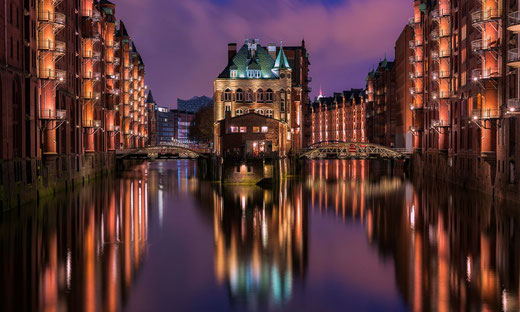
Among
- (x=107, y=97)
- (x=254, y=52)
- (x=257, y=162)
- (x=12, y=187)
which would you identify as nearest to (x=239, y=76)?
(x=254, y=52)

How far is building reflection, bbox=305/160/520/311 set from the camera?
21719 mm

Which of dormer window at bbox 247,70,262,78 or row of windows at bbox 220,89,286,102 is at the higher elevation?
dormer window at bbox 247,70,262,78

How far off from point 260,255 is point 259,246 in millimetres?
2501

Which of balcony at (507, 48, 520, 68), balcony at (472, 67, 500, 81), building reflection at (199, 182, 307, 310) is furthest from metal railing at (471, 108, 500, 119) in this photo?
building reflection at (199, 182, 307, 310)

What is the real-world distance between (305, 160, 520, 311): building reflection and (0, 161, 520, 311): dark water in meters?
0.08

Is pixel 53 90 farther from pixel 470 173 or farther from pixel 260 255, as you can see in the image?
pixel 470 173

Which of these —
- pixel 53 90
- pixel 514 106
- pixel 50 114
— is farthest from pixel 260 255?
pixel 53 90

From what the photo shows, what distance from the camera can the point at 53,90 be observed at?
51.1 meters

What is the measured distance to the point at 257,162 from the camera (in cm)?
6750

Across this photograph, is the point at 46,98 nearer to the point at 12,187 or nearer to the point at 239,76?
the point at 12,187

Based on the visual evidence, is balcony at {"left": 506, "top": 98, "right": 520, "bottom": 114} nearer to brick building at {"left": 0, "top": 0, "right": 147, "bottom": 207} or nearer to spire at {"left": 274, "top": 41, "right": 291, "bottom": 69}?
brick building at {"left": 0, "top": 0, "right": 147, "bottom": 207}

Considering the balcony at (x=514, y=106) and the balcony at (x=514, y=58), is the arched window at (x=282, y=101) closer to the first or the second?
the balcony at (x=514, y=58)

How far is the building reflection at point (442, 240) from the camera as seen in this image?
21.7m

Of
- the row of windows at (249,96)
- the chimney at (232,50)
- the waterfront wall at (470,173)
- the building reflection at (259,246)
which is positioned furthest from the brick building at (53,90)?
the waterfront wall at (470,173)
